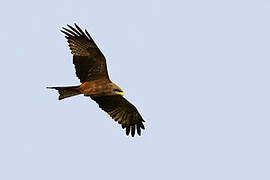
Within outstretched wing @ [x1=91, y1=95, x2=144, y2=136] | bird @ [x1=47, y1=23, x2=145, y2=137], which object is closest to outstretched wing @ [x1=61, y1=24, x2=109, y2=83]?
bird @ [x1=47, y1=23, x2=145, y2=137]

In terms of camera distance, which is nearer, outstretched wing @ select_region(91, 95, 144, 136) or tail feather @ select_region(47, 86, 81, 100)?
tail feather @ select_region(47, 86, 81, 100)

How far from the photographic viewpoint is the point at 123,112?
41.1 ft

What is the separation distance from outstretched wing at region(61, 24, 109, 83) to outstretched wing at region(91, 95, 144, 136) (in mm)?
812

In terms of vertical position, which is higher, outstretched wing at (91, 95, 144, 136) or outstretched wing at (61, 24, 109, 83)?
outstretched wing at (61, 24, 109, 83)

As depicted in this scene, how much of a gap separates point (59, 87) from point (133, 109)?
2.36 m

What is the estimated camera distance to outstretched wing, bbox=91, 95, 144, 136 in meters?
12.3

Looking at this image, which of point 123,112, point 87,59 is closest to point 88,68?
point 87,59

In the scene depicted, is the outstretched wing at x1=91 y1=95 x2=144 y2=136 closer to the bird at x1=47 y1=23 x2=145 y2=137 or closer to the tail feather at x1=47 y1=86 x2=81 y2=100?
the bird at x1=47 y1=23 x2=145 y2=137

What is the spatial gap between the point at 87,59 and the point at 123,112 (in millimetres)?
1898

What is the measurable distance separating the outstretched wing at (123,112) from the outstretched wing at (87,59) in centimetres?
81

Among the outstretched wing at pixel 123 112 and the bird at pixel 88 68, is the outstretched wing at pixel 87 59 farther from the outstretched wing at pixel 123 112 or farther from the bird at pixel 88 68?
the outstretched wing at pixel 123 112

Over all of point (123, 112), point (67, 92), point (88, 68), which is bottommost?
point (67, 92)

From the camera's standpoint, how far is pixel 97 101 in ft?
40.5

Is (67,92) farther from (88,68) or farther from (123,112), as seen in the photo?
(123,112)
